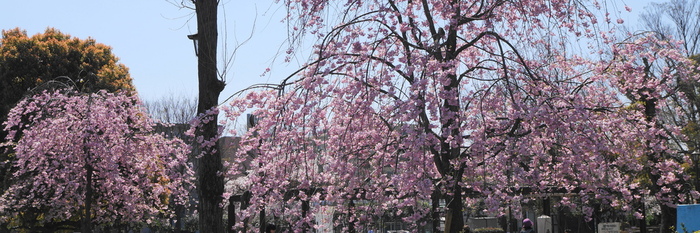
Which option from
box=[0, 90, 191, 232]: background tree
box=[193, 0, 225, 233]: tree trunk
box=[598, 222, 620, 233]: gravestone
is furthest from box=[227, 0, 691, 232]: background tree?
box=[598, 222, 620, 233]: gravestone

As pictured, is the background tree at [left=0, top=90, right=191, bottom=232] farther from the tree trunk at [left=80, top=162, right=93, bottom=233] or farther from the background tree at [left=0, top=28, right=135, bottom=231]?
the background tree at [left=0, top=28, right=135, bottom=231]

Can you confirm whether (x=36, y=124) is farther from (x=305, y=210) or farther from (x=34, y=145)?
(x=305, y=210)

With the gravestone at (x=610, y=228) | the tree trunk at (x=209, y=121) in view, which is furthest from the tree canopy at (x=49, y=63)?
the gravestone at (x=610, y=228)

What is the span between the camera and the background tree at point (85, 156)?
56.7 feet

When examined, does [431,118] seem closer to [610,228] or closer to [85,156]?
[85,156]

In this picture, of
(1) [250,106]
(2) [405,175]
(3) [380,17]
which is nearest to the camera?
(2) [405,175]

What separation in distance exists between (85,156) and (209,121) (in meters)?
8.89

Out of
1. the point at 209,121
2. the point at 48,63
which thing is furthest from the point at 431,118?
the point at 48,63

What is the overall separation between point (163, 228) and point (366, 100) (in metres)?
42.1

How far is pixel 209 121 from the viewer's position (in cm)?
970

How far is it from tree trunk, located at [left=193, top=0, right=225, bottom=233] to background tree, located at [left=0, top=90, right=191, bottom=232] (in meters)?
5.87

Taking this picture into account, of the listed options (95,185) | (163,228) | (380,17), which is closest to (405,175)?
(380,17)

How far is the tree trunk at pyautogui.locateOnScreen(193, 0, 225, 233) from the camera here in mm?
9875

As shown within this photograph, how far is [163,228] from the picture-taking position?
4769cm
